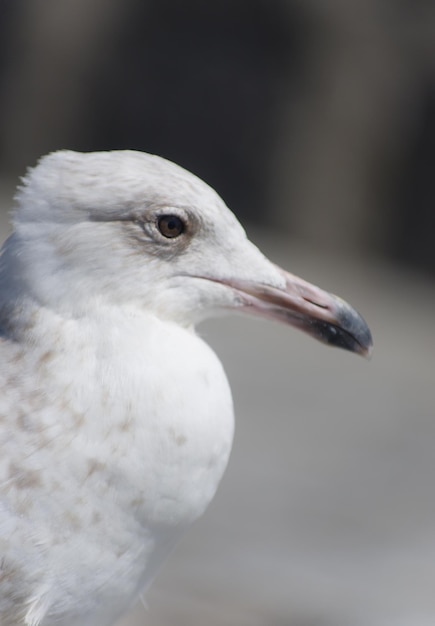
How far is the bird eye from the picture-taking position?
2125mm

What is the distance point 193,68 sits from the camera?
7.01 metres

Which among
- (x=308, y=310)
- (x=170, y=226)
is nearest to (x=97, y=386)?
(x=170, y=226)

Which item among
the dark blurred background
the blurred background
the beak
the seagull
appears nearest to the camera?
the seagull

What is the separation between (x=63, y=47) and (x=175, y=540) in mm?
5577

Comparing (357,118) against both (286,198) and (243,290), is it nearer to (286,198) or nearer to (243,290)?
(286,198)

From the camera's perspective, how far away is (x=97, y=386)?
208 centimetres

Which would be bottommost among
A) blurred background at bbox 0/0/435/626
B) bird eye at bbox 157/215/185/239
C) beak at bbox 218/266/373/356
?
blurred background at bbox 0/0/435/626

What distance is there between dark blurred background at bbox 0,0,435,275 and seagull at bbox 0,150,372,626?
4753 millimetres

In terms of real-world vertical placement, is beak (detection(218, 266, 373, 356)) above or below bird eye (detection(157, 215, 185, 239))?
below

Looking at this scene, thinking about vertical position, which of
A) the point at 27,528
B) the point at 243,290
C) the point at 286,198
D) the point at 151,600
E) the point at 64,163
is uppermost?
the point at 64,163

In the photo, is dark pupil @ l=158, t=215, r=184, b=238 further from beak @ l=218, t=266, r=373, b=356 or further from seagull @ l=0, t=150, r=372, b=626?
beak @ l=218, t=266, r=373, b=356

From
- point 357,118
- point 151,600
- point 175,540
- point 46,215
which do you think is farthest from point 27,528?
point 357,118

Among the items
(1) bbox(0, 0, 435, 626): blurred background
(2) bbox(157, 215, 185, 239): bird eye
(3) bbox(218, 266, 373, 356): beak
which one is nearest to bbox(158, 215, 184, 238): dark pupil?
(2) bbox(157, 215, 185, 239): bird eye

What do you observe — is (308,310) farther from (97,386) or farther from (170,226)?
(97,386)
